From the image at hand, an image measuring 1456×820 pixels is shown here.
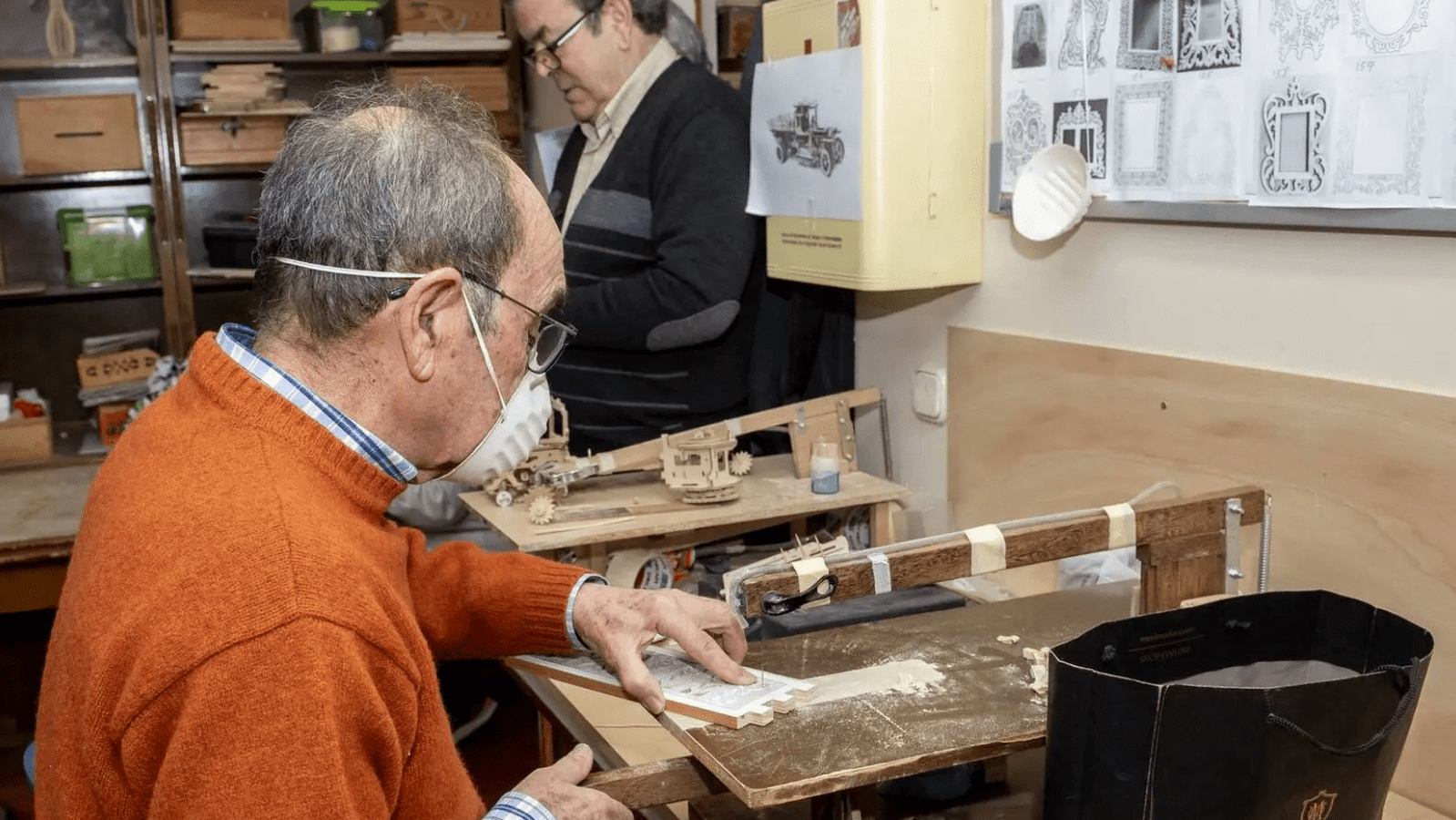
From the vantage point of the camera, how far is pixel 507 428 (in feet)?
4.35

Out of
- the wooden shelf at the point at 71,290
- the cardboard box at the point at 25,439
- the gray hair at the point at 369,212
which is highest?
the gray hair at the point at 369,212

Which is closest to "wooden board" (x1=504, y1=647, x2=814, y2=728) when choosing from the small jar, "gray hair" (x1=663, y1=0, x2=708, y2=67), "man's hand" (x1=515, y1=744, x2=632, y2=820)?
"man's hand" (x1=515, y1=744, x2=632, y2=820)

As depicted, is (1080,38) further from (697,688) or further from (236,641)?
(236,641)

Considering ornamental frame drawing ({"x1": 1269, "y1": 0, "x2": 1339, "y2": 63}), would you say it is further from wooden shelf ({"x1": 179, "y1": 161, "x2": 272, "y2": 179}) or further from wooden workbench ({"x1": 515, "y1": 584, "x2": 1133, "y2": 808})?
wooden shelf ({"x1": 179, "y1": 161, "x2": 272, "y2": 179})

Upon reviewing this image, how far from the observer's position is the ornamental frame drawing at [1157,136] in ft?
5.41

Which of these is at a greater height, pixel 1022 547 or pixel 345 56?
pixel 345 56

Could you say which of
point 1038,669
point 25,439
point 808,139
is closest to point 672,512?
point 808,139

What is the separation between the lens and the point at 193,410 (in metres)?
1.06

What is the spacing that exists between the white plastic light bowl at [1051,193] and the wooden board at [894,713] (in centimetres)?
58

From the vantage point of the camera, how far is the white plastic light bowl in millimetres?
1806

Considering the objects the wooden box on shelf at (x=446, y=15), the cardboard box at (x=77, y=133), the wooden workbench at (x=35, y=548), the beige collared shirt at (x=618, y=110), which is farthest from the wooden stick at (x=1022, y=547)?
the cardboard box at (x=77, y=133)

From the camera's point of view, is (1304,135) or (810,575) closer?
(810,575)

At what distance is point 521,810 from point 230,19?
3866 millimetres

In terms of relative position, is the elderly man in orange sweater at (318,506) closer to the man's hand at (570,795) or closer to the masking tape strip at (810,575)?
the man's hand at (570,795)
